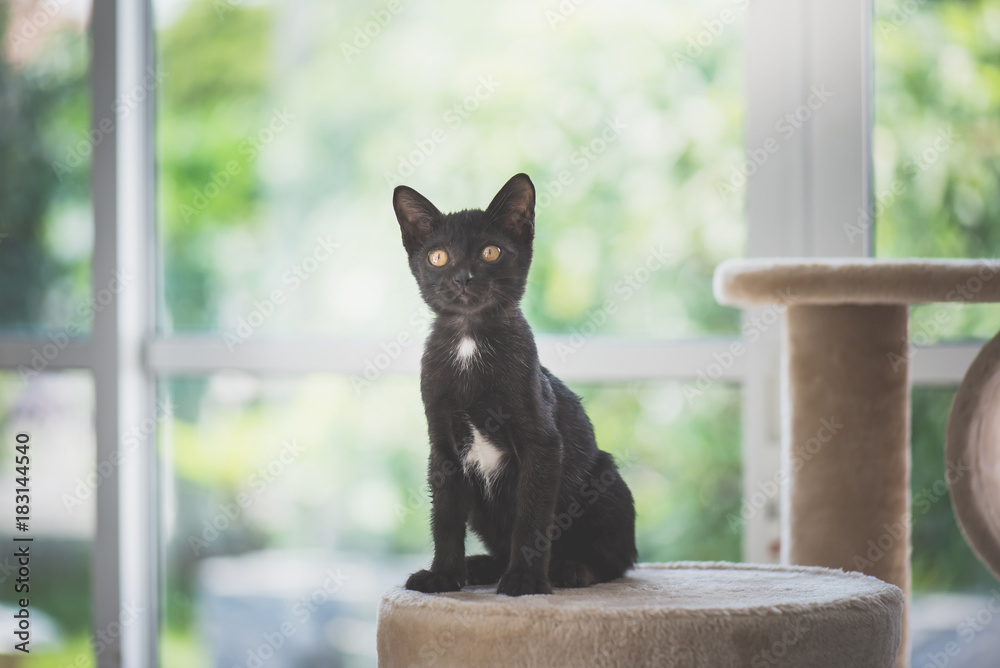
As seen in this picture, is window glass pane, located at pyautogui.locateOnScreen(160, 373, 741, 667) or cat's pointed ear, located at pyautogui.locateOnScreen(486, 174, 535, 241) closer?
cat's pointed ear, located at pyautogui.locateOnScreen(486, 174, 535, 241)

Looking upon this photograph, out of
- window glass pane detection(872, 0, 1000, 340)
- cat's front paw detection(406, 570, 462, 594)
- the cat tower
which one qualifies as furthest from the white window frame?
cat's front paw detection(406, 570, 462, 594)

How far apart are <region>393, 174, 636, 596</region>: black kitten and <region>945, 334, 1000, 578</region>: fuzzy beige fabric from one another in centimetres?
68

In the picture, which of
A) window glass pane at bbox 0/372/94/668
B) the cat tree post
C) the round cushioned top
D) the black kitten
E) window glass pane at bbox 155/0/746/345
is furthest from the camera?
window glass pane at bbox 0/372/94/668

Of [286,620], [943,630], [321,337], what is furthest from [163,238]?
[943,630]

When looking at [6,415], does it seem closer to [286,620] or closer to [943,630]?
[286,620]

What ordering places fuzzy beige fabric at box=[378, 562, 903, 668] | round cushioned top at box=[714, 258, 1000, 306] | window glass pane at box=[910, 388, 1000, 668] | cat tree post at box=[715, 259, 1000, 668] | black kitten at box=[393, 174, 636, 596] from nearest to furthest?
1. fuzzy beige fabric at box=[378, 562, 903, 668]
2. black kitten at box=[393, 174, 636, 596]
3. round cushioned top at box=[714, 258, 1000, 306]
4. cat tree post at box=[715, 259, 1000, 668]
5. window glass pane at box=[910, 388, 1000, 668]

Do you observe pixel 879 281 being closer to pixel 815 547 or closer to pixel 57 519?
pixel 815 547

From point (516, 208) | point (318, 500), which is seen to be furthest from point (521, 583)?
point (318, 500)

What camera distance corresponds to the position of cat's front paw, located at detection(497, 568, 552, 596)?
983 millimetres

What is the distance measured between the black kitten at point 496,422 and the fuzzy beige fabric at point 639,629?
0.06 m

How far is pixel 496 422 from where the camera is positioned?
3.36 ft

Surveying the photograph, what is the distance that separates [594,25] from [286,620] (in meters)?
1.74

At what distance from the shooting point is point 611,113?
204cm

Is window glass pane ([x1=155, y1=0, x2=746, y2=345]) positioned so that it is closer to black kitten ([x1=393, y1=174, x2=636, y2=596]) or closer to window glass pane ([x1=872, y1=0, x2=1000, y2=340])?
window glass pane ([x1=872, y1=0, x2=1000, y2=340])
